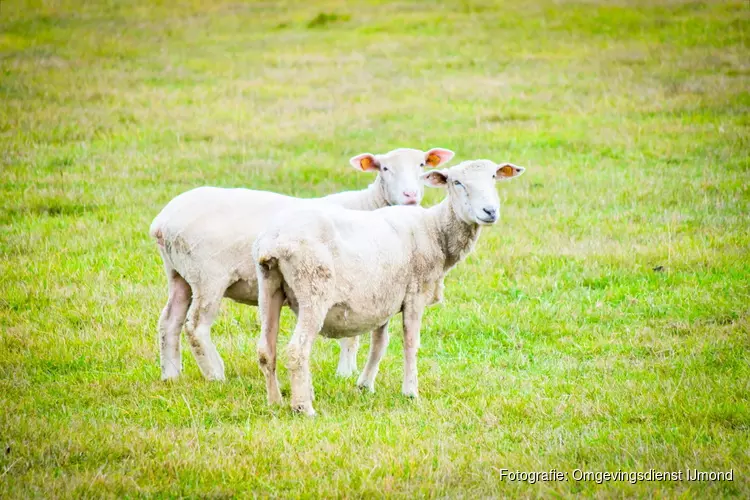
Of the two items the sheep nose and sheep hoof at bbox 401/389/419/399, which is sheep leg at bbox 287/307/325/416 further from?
the sheep nose

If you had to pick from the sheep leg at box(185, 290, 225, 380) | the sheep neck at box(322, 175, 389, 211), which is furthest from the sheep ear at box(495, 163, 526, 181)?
the sheep leg at box(185, 290, 225, 380)

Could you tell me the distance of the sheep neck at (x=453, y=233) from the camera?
7.50m

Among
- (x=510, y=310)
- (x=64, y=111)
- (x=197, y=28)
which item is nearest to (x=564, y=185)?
(x=510, y=310)

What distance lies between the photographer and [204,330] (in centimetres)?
742

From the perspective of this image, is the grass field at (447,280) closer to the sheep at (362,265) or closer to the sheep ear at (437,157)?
the sheep at (362,265)

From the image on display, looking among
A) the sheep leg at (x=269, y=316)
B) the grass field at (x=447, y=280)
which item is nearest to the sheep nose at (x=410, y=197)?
the grass field at (x=447, y=280)

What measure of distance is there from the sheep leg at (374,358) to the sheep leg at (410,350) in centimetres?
22

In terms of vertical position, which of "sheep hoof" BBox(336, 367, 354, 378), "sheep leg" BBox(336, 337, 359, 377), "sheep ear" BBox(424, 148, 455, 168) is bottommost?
"sheep hoof" BBox(336, 367, 354, 378)

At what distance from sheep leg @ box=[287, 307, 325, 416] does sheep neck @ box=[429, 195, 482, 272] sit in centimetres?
147

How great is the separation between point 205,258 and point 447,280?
4.04m

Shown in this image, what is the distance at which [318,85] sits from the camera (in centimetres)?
2342

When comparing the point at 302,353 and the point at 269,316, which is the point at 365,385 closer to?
the point at 302,353

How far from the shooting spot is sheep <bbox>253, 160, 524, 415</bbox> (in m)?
6.46

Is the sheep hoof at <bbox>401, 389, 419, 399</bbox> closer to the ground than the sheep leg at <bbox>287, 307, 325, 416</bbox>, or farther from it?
closer to the ground
